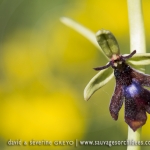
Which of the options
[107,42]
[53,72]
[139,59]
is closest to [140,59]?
[139,59]

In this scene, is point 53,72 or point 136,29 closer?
point 136,29

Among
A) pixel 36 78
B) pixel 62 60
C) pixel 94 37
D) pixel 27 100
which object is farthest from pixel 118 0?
pixel 94 37

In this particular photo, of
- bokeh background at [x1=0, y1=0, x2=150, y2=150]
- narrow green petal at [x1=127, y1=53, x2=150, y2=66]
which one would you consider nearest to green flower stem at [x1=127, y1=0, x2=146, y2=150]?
narrow green petal at [x1=127, y1=53, x2=150, y2=66]

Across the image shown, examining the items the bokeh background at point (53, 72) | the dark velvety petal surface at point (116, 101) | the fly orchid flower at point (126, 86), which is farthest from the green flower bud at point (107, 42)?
the bokeh background at point (53, 72)

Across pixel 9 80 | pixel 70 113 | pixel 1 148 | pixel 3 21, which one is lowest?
pixel 1 148

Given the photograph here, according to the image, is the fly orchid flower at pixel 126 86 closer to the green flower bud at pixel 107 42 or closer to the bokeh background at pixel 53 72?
the green flower bud at pixel 107 42

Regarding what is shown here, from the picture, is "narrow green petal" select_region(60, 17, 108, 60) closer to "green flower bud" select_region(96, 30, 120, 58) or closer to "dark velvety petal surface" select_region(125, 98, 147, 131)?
"green flower bud" select_region(96, 30, 120, 58)

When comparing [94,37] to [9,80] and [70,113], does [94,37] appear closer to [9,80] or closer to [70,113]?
[70,113]

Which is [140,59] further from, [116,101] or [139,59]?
[116,101]
